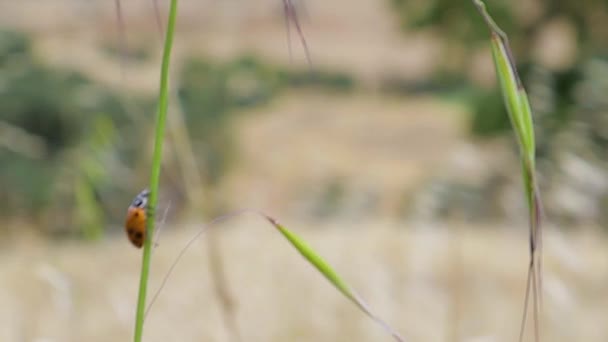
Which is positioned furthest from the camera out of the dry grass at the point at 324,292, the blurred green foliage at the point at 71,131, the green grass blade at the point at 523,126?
the blurred green foliage at the point at 71,131

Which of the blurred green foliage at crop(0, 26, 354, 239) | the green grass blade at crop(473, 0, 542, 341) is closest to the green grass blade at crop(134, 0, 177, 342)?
the green grass blade at crop(473, 0, 542, 341)

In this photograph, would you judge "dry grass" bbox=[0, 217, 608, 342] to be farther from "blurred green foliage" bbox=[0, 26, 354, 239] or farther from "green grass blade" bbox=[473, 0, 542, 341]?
"blurred green foliage" bbox=[0, 26, 354, 239]

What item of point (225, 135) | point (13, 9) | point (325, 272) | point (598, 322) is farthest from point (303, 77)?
point (325, 272)

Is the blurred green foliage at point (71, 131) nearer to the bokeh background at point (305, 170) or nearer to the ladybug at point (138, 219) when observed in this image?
the bokeh background at point (305, 170)

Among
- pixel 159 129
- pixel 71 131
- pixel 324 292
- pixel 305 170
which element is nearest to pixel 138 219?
pixel 159 129

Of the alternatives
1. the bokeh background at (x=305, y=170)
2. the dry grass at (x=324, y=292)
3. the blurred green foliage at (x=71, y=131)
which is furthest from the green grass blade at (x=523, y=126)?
the blurred green foliage at (x=71, y=131)

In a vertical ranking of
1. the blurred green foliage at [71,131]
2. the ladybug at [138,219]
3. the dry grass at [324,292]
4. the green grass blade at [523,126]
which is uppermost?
the green grass blade at [523,126]

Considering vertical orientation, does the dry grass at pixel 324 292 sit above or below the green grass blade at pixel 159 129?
below

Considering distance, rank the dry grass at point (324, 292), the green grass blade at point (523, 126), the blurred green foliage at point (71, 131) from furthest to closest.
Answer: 1. the blurred green foliage at point (71, 131)
2. the dry grass at point (324, 292)
3. the green grass blade at point (523, 126)

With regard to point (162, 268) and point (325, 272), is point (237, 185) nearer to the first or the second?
point (162, 268)

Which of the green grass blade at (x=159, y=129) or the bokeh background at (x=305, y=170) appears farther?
the bokeh background at (x=305, y=170)
